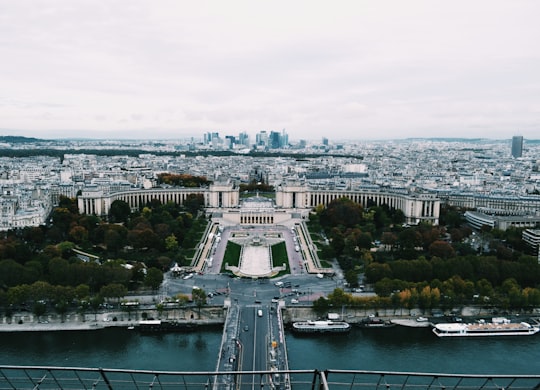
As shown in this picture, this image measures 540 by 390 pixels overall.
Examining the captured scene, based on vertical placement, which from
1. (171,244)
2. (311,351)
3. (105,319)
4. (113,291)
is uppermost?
(171,244)

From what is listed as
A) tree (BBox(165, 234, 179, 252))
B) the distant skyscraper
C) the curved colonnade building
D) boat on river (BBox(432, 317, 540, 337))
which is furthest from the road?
the distant skyscraper

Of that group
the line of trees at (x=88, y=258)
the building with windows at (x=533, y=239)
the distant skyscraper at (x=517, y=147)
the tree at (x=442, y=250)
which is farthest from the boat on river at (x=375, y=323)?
the distant skyscraper at (x=517, y=147)

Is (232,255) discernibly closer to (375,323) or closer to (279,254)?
(279,254)

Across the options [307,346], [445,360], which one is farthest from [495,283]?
[307,346]

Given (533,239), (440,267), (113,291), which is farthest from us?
(533,239)

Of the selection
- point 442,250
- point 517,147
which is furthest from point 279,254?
point 517,147

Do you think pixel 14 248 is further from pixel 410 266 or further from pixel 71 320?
pixel 410 266
